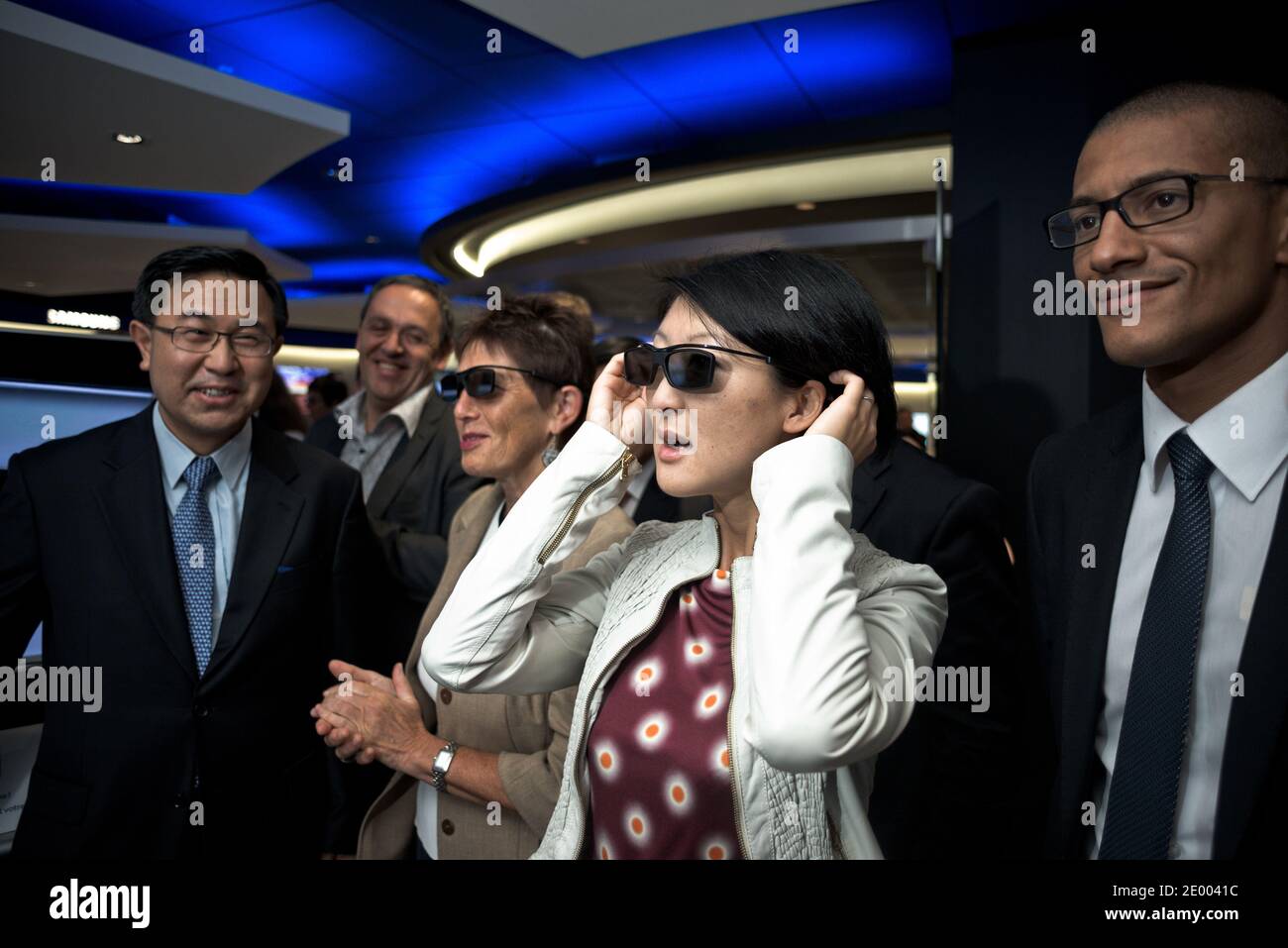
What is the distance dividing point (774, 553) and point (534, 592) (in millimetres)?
407

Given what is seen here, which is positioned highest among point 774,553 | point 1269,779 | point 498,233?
point 498,233

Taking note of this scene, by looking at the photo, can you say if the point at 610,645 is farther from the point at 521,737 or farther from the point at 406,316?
the point at 406,316

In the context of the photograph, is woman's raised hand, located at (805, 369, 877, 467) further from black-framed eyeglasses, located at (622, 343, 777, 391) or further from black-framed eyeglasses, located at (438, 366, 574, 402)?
black-framed eyeglasses, located at (438, 366, 574, 402)

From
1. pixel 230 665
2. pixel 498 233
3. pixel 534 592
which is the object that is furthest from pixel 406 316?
pixel 498 233

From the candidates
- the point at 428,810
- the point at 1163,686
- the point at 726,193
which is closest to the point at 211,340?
the point at 428,810

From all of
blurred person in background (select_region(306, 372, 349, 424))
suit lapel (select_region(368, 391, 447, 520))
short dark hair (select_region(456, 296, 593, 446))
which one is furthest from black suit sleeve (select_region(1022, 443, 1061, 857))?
blurred person in background (select_region(306, 372, 349, 424))

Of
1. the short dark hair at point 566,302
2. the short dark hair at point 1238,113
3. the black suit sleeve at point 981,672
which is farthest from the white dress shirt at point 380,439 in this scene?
the short dark hair at point 1238,113

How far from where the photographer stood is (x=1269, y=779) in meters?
1.13

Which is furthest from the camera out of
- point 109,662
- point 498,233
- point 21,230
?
point 498,233

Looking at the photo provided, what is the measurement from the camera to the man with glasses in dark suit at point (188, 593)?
155 centimetres

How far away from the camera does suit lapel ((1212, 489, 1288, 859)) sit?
1.13 meters

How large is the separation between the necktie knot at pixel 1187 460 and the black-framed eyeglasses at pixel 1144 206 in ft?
1.08

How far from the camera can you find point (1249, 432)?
1.22 metres

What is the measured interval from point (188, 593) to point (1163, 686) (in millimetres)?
1674
